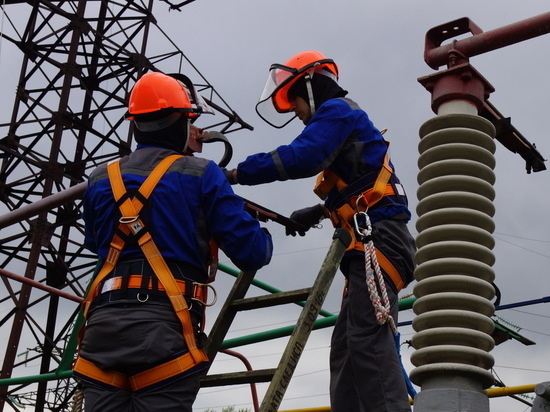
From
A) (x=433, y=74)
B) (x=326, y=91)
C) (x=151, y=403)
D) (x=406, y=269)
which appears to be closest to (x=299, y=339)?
(x=151, y=403)

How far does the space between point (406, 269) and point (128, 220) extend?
4.40ft

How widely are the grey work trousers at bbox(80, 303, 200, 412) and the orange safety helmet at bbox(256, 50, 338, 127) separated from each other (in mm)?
1507

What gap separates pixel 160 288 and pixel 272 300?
0.62 meters

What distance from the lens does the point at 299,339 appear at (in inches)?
133

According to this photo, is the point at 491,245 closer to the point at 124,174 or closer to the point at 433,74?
A: the point at 433,74

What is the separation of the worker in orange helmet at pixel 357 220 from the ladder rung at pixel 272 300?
1.01 ft

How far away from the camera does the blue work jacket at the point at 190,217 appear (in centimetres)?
337

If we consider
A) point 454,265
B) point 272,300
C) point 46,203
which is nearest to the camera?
point 454,265

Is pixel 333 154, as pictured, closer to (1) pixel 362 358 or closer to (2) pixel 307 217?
(2) pixel 307 217

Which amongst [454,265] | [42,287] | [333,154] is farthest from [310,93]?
[42,287]

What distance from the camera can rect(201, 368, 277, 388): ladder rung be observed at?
133 inches

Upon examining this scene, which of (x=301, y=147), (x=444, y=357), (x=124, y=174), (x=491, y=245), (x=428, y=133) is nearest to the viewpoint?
(x=444, y=357)

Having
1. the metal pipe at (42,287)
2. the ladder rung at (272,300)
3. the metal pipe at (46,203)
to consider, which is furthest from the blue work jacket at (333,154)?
the metal pipe at (42,287)

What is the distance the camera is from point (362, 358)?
3729mm
